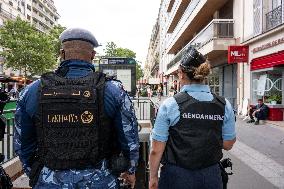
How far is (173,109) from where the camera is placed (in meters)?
2.92

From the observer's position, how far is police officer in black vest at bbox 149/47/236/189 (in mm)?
2879

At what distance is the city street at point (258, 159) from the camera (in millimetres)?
6705

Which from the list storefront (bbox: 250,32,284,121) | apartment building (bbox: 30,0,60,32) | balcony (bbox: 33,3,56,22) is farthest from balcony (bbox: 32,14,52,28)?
storefront (bbox: 250,32,284,121)

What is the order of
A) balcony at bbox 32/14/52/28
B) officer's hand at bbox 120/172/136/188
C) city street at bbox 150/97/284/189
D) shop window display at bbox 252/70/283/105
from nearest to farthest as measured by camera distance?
officer's hand at bbox 120/172/136/188 → city street at bbox 150/97/284/189 → shop window display at bbox 252/70/283/105 → balcony at bbox 32/14/52/28

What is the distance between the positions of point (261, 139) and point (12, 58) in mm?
45831

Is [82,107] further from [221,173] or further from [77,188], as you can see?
[221,173]

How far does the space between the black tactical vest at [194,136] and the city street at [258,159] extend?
3682mm

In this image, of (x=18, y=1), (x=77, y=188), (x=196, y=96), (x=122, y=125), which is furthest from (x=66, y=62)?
(x=18, y=1)

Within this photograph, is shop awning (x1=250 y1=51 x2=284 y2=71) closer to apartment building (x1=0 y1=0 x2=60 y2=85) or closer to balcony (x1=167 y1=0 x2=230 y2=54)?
balcony (x1=167 y1=0 x2=230 y2=54)

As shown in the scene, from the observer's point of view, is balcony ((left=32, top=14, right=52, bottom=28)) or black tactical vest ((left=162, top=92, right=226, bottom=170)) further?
balcony ((left=32, top=14, right=52, bottom=28))

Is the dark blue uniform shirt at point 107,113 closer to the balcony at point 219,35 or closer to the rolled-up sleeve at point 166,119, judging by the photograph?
the rolled-up sleeve at point 166,119

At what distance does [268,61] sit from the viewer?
1747 cm

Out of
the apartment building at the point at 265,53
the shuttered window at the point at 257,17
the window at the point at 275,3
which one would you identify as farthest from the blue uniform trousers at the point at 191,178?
the shuttered window at the point at 257,17

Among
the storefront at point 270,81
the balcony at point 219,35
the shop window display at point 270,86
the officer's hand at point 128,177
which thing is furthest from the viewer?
the balcony at point 219,35
